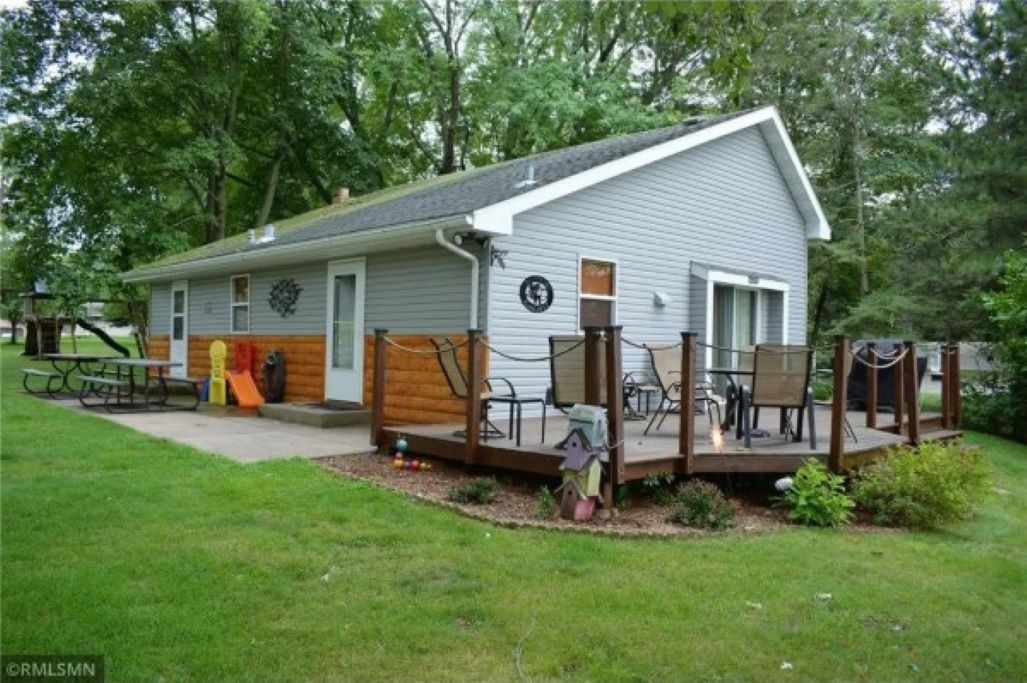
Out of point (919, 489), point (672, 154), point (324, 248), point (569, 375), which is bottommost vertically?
point (919, 489)

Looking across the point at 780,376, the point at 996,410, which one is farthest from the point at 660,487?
the point at 996,410

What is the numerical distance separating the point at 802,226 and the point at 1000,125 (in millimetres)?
4041

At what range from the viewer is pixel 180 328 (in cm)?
1506

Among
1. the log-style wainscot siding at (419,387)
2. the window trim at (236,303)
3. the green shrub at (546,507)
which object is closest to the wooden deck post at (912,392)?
the green shrub at (546,507)

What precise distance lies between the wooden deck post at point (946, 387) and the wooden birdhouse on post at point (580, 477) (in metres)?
5.08

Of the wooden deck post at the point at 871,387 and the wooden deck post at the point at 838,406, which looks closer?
the wooden deck post at the point at 838,406

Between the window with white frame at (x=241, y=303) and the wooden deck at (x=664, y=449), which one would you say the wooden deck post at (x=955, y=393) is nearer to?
the wooden deck at (x=664, y=449)

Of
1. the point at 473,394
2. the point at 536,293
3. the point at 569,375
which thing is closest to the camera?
the point at 569,375

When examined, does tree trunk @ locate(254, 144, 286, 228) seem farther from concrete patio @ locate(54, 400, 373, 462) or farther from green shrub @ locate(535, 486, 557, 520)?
green shrub @ locate(535, 486, 557, 520)

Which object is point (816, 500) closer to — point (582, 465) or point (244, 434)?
point (582, 465)

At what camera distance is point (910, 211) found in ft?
48.0

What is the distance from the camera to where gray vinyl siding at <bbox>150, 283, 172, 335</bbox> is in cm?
1554

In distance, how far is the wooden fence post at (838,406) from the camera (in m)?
5.97

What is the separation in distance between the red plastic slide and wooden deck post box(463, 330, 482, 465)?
20.3 ft
